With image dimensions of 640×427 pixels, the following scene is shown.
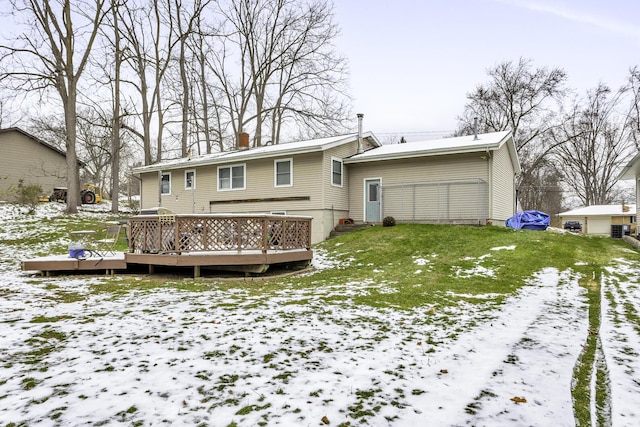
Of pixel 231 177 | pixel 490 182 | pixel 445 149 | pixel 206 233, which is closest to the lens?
pixel 206 233

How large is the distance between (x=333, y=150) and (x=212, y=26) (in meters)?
16.5

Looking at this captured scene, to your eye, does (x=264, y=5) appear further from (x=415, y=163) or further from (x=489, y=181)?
(x=489, y=181)

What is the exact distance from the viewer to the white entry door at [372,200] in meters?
16.0

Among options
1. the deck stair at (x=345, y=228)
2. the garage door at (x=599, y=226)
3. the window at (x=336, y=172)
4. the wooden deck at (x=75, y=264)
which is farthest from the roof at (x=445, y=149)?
the garage door at (x=599, y=226)

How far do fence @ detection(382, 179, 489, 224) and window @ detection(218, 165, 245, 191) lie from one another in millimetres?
6445

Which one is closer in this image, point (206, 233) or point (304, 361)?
point (304, 361)

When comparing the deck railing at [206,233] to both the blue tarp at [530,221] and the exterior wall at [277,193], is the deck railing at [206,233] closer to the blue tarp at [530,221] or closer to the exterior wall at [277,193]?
the exterior wall at [277,193]

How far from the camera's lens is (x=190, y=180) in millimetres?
18797

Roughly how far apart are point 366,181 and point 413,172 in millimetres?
2068

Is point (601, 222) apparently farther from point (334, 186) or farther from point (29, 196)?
point (29, 196)

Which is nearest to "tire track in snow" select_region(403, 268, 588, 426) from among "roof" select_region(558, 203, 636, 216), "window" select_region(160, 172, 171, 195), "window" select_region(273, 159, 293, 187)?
"window" select_region(273, 159, 293, 187)

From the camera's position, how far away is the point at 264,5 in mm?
26109

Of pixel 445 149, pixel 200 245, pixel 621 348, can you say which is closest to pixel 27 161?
pixel 200 245

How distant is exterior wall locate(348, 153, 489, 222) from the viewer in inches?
558
